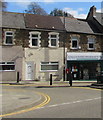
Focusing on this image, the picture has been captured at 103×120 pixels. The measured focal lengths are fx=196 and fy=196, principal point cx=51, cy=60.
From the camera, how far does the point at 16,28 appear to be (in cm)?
2331

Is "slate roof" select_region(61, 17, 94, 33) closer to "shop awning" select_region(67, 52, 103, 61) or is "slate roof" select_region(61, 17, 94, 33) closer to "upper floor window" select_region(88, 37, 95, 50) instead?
"upper floor window" select_region(88, 37, 95, 50)

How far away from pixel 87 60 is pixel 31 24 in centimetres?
844

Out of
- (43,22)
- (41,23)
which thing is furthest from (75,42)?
(41,23)

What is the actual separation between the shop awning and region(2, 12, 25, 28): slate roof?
22.9ft

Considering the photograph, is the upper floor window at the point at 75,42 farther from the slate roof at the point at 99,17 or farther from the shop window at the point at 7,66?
the shop window at the point at 7,66

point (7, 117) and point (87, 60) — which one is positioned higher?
point (87, 60)

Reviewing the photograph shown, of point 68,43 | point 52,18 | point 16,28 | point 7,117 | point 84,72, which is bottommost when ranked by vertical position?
point 7,117

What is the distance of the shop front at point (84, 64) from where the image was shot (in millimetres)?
24953

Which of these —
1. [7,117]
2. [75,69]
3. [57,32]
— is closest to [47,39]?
[57,32]

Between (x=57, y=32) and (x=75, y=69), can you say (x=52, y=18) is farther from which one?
(x=75, y=69)

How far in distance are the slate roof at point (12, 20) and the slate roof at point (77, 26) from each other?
6.00 metres

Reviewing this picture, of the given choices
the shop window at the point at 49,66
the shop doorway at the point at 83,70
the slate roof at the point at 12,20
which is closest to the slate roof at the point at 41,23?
the slate roof at the point at 12,20

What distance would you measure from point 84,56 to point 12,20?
10254 millimetres

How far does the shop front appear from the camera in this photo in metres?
Result: 25.0
